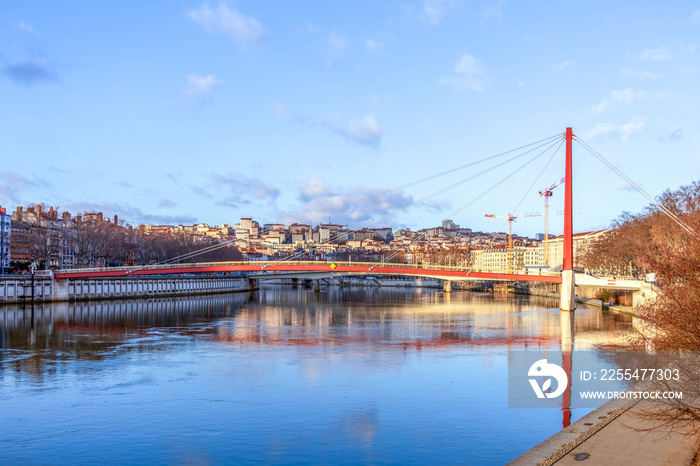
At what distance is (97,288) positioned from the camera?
149 feet

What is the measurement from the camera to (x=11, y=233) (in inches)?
2640

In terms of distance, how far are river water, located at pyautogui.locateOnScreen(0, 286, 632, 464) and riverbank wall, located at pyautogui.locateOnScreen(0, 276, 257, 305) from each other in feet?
43.0

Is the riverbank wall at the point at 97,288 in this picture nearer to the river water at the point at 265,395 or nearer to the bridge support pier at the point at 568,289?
the river water at the point at 265,395

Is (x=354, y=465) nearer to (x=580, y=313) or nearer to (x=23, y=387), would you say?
(x=23, y=387)

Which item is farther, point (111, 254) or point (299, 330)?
point (111, 254)

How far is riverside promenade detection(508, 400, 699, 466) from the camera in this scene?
7.48 metres

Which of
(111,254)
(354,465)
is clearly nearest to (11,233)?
(111,254)

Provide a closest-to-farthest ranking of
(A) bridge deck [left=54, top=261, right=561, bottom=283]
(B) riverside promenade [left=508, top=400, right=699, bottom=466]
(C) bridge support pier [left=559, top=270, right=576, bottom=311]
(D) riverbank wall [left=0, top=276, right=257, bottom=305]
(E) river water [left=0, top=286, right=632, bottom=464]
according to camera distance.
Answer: (B) riverside promenade [left=508, top=400, right=699, bottom=466] < (E) river water [left=0, top=286, right=632, bottom=464] < (C) bridge support pier [left=559, top=270, right=576, bottom=311] < (A) bridge deck [left=54, top=261, right=561, bottom=283] < (D) riverbank wall [left=0, top=276, right=257, bottom=305]

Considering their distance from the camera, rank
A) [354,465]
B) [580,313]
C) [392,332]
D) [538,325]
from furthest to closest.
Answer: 1. [580,313]
2. [538,325]
3. [392,332]
4. [354,465]

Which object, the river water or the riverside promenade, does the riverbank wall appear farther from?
the riverside promenade

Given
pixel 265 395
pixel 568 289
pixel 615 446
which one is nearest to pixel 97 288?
pixel 568 289

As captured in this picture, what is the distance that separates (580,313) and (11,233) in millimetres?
56429

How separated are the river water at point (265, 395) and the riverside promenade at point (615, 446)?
1.31 metres

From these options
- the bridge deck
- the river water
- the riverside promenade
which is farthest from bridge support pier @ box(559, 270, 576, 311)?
the riverside promenade
